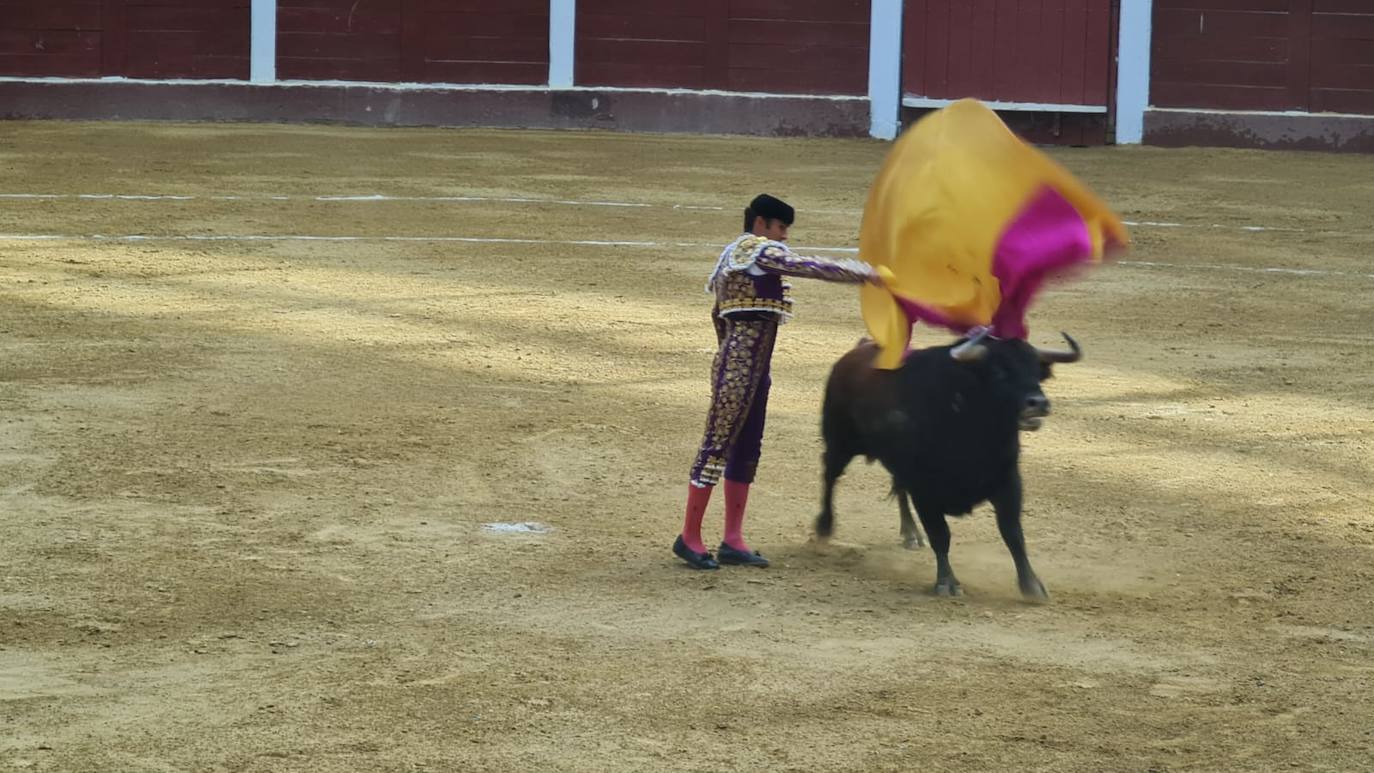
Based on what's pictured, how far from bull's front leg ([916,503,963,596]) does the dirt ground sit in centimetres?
10

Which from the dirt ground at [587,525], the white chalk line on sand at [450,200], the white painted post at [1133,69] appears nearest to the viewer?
the dirt ground at [587,525]

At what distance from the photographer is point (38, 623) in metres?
5.17

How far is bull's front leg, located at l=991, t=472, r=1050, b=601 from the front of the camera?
18.4ft

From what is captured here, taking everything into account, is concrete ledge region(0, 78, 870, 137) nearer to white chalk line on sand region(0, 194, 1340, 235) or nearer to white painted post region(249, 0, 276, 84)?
white painted post region(249, 0, 276, 84)

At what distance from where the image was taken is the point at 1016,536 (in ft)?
18.5

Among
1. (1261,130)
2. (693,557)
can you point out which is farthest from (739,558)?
(1261,130)

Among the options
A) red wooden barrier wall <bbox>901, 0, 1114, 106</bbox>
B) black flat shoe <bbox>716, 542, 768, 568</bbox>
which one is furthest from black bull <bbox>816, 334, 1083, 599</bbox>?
red wooden barrier wall <bbox>901, 0, 1114, 106</bbox>

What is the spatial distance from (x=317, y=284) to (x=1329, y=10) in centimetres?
1074

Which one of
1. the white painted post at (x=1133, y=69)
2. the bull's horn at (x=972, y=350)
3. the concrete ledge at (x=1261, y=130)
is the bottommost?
the bull's horn at (x=972, y=350)

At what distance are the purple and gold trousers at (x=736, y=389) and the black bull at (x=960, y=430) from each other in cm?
38

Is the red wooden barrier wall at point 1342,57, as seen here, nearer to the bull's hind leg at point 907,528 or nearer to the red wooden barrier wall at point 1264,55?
the red wooden barrier wall at point 1264,55

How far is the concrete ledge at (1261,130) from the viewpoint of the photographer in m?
17.4

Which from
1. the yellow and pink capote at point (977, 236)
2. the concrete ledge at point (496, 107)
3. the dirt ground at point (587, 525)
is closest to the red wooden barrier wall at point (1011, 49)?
the concrete ledge at point (496, 107)

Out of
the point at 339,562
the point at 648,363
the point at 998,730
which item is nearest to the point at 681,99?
the point at 648,363
